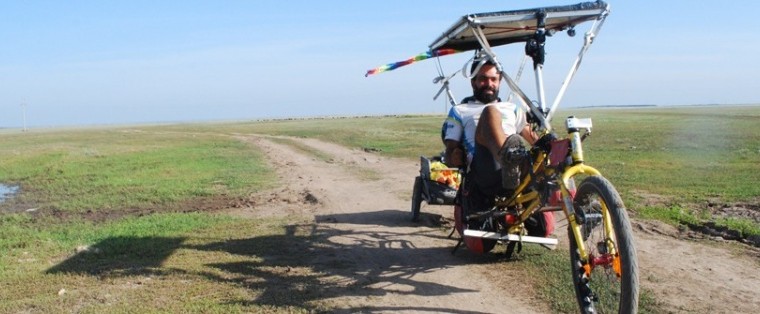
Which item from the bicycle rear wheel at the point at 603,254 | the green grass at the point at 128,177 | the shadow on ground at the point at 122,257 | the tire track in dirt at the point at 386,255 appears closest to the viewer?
the bicycle rear wheel at the point at 603,254

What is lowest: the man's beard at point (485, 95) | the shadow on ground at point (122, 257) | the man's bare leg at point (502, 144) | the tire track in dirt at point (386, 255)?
the shadow on ground at point (122, 257)

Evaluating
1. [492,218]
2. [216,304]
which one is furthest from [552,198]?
[216,304]

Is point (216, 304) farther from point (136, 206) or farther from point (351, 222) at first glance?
point (136, 206)

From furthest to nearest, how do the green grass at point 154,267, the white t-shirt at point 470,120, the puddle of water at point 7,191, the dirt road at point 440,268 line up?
the puddle of water at point 7,191, the white t-shirt at point 470,120, the green grass at point 154,267, the dirt road at point 440,268

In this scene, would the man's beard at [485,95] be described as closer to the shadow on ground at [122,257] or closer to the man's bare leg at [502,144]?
the man's bare leg at [502,144]

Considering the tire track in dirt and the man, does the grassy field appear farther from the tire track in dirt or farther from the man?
the man

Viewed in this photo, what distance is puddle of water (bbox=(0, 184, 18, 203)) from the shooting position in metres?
17.1

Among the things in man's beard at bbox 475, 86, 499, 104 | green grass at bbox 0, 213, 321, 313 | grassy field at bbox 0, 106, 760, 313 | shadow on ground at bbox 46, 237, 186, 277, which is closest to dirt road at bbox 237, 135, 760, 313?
grassy field at bbox 0, 106, 760, 313

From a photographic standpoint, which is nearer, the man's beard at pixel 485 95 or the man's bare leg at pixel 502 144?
the man's bare leg at pixel 502 144

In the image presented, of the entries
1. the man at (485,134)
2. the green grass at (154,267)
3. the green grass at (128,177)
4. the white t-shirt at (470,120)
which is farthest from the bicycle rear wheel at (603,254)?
the green grass at (128,177)

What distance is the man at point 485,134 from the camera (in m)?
5.87

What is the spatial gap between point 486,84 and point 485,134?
3.92 ft

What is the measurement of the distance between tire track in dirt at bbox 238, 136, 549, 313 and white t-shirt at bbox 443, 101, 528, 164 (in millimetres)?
1302

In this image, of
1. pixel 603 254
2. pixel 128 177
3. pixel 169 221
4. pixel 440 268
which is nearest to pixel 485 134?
pixel 440 268
